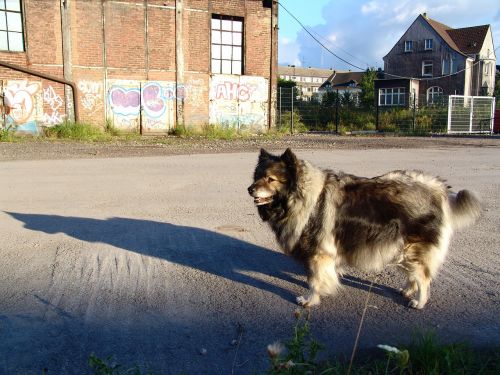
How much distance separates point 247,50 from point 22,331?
76.0 feet

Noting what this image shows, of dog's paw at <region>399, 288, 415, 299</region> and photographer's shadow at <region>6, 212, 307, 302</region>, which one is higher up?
photographer's shadow at <region>6, 212, 307, 302</region>

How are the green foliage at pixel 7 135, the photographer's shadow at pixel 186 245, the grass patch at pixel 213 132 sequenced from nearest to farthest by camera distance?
the photographer's shadow at pixel 186 245, the green foliage at pixel 7 135, the grass patch at pixel 213 132

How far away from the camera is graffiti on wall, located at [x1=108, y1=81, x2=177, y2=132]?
22.4m

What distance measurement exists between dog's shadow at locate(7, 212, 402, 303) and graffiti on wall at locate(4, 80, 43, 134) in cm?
1570

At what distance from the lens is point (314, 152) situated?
54.9ft

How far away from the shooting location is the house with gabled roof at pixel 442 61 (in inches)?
2117

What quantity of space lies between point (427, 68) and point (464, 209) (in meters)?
60.0

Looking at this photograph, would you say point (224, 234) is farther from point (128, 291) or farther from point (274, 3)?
point (274, 3)

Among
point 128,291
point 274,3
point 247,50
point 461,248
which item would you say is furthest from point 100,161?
point 274,3

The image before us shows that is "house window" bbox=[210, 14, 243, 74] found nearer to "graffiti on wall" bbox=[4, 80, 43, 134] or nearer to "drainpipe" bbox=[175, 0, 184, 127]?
"drainpipe" bbox=[175, 0, 184, 127]

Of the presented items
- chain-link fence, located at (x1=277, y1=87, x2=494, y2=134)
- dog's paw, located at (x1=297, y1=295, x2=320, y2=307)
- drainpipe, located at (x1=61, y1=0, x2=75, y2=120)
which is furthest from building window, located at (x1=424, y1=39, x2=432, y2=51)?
dog's paw, located at (x1=297, y1=295, x2=320, y2=307)

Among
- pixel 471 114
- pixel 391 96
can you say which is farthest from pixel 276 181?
pixel 391 96

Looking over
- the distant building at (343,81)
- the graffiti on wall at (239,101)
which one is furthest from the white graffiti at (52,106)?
the distant building at (343,81)

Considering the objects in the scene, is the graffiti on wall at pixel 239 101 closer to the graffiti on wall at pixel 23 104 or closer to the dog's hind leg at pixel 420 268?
the graffiti on wall at pixel 23 104
